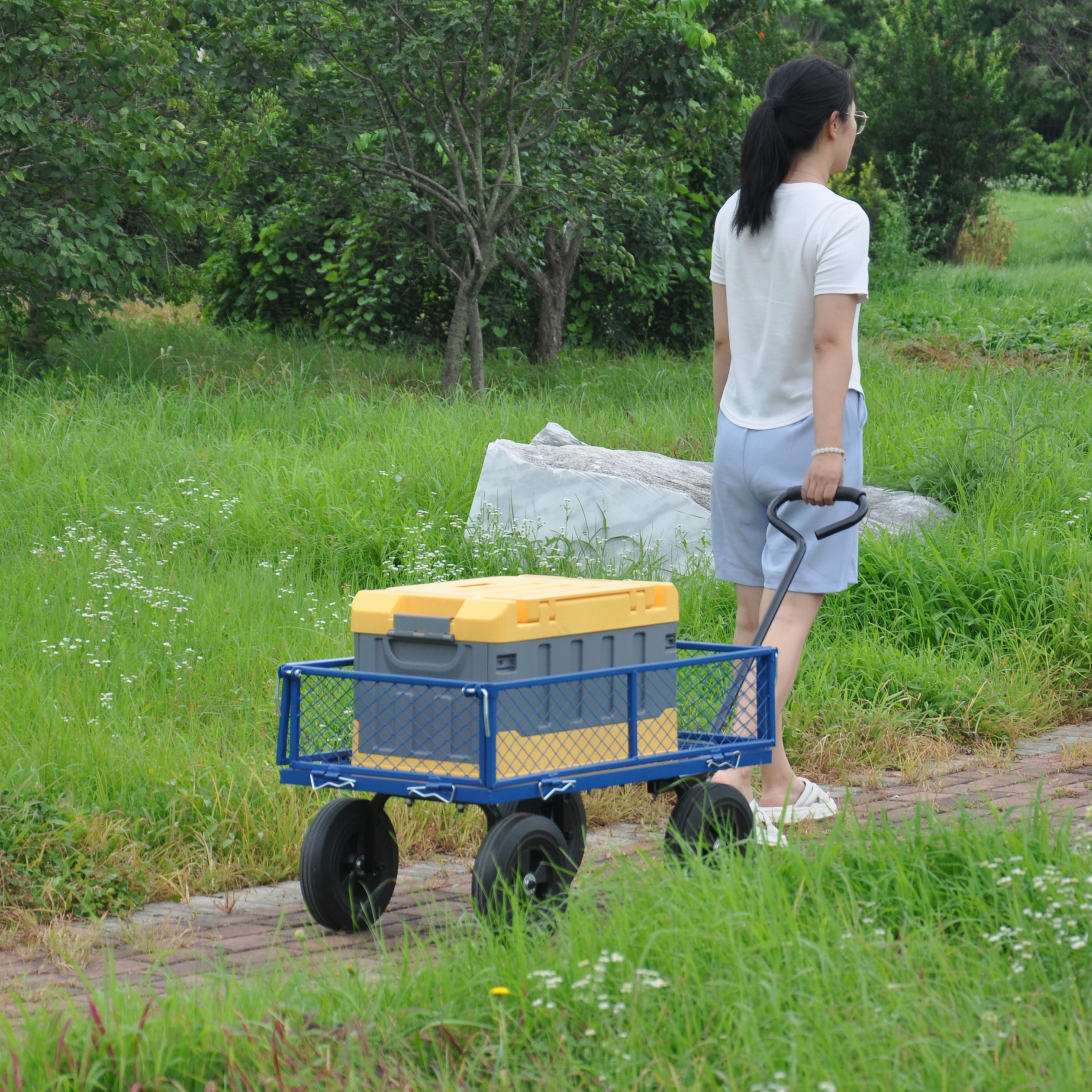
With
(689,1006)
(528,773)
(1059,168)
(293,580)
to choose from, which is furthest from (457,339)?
(1059,168)

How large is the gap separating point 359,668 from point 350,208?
8.82 metres

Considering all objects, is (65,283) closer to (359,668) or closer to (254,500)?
(254,500)

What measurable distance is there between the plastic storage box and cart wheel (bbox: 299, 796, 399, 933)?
177 mm

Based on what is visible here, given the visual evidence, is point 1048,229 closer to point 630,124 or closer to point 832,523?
point 630,124

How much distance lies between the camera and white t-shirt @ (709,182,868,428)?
4.08m

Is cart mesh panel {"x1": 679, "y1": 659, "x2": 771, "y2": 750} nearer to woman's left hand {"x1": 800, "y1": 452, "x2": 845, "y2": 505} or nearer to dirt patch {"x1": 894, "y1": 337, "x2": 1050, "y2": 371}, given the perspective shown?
woman's left hand {"x1": 800, "y1": 452, "x2": 845, "y2": 505}

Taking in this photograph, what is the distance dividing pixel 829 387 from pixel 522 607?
3.88 ft

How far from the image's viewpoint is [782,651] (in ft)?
14.1

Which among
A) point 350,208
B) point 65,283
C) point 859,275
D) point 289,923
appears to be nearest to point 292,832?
point 289,923

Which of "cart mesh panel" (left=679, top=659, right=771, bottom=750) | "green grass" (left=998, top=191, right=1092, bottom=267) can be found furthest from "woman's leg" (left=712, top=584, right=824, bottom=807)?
"green grass" (left=998, top=191, right=1092, bottom=267)

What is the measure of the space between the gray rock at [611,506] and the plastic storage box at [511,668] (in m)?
3.18

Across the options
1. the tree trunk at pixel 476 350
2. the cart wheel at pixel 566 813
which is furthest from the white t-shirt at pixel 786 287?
the tree trunk at pixel 476 350

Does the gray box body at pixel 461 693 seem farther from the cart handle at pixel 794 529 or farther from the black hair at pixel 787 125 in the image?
the black hair at pixel 787 125

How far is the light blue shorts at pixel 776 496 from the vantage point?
422 cm
